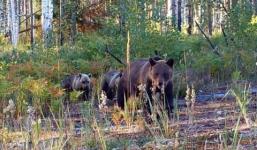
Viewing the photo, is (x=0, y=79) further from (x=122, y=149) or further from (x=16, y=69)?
(x=122, y=149)

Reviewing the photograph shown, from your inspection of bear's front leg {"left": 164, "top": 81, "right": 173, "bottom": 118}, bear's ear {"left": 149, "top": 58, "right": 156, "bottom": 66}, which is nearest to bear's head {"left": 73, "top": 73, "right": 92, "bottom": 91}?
bear's ear {"left": 149, "top": 58, "right": 156, "bottom": 66}

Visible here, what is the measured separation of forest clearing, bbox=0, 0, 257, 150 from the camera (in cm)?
543

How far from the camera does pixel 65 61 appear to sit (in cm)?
1427

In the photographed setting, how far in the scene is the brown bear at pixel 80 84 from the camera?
1200 centimetres

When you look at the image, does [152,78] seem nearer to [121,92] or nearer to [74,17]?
[121,92]

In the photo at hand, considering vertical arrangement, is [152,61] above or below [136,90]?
above

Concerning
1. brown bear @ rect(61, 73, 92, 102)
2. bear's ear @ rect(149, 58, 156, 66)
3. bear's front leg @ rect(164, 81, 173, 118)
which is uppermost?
bear's ear @ rect(149, 58, 156, 66)

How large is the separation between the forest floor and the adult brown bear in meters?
0.42

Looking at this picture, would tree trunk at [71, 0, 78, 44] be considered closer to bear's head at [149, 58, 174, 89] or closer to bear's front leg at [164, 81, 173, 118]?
bear's head at [149, 58, 174, 89]

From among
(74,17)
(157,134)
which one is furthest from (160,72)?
(74,17)

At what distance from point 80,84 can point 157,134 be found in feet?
20.3

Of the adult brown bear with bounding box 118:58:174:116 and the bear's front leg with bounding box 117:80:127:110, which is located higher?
the adult brown bear with bounding box 118:58:174:116

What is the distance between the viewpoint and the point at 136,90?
8305 millimetres

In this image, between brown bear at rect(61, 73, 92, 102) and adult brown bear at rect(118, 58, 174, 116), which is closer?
adult brown bear at rect(118, 58, 174, 116)
